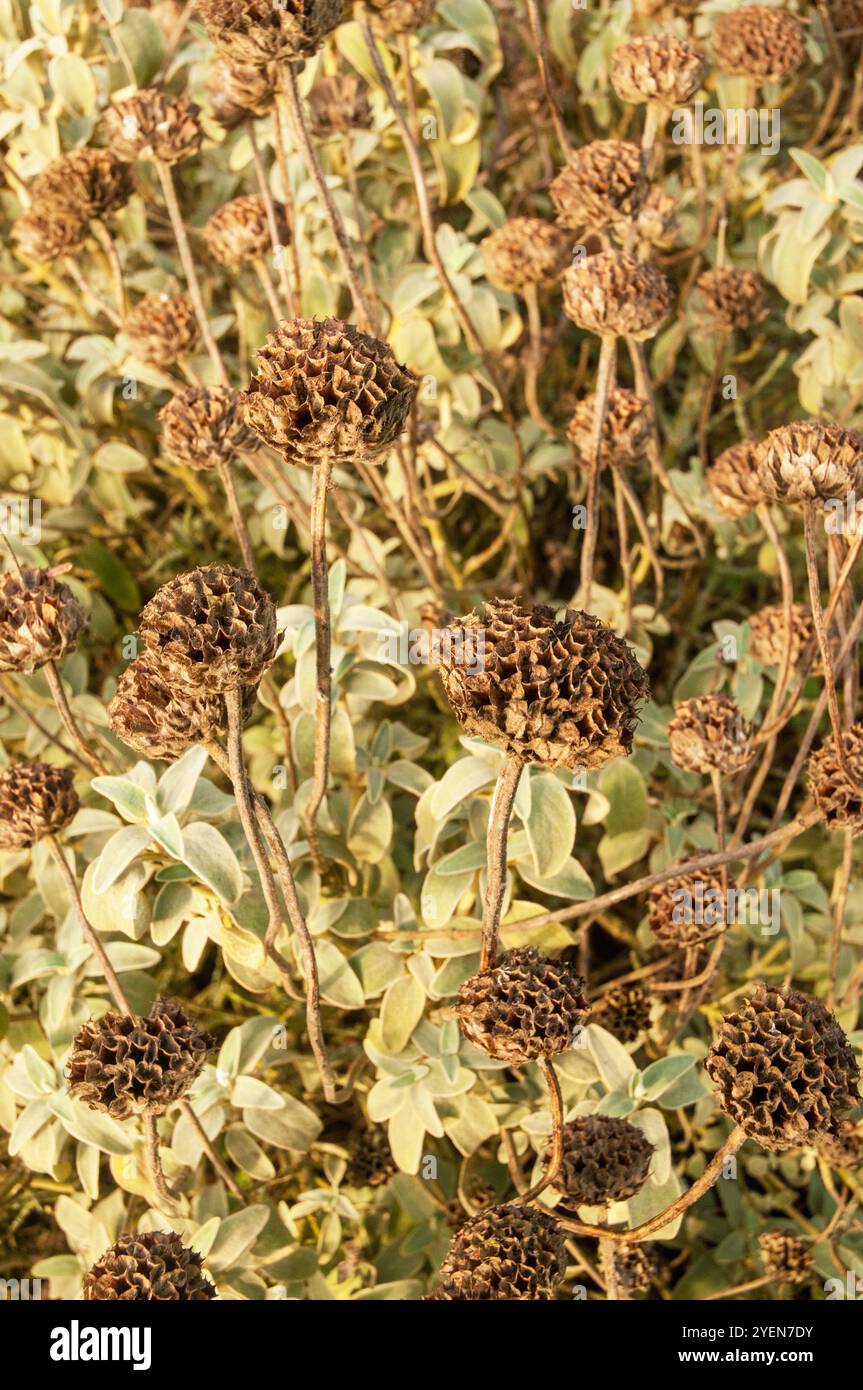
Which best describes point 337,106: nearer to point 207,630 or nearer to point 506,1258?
point 207,630

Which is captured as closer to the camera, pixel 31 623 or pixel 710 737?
pixel 31 623

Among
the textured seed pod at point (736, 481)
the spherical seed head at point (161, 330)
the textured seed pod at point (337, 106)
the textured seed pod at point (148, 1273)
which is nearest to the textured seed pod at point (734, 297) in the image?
the textured seed pod at point (736, 481)

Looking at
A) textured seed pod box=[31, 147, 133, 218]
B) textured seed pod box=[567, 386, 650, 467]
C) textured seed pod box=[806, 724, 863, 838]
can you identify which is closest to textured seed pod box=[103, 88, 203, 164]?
textured seed pod box=[31, 147, 133, 218]

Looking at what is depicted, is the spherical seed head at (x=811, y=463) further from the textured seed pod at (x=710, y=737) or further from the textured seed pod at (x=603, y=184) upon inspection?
the textured seed pod at (x=603, y=184)

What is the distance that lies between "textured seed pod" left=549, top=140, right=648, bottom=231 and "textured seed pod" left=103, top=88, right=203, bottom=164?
1.16 ft

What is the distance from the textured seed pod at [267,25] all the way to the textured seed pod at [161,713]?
468 millimetres

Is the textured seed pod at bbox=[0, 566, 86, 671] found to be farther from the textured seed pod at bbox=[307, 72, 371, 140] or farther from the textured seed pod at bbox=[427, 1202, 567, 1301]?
the textured seed pod at bbox=[307, 72, 371, 140]

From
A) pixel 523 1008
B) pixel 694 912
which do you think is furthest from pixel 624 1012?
pixel 523 1008

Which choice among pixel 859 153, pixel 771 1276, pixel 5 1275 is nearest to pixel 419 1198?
pixel 771 1276

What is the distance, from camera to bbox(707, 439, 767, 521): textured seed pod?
1.08m

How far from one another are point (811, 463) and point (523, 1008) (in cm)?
44

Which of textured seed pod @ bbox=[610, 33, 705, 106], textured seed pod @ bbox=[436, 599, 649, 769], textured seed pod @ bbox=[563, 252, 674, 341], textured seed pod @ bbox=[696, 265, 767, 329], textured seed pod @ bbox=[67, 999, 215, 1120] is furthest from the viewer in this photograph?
textured seed pod @ bbox=[696, 265, 767, 329]

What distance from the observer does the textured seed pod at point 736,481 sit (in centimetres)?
108

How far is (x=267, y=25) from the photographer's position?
35.6 inches
